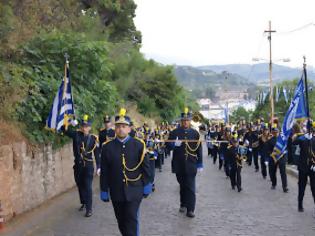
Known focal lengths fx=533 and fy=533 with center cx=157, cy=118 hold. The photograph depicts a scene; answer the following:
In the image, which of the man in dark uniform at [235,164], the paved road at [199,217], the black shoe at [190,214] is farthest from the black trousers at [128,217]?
the man in dark uniform at [235,164]

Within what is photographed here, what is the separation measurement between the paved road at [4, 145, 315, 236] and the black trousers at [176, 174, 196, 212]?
0.84 ft

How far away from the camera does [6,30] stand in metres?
13.6

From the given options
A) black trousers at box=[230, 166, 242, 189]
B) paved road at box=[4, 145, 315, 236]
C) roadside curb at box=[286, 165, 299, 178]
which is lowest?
paved road at box=[4, 145, 315, 236]

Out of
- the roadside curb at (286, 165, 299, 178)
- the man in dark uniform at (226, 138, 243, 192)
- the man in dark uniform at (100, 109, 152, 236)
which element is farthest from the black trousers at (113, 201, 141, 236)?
the roadside curb at (286, 165, 299, 178)

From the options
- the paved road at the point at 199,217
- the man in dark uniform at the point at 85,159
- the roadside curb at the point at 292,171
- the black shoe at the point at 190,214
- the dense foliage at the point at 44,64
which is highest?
the dense foliage at the point at 44,64

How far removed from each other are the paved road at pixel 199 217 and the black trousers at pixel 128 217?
6.16 feet

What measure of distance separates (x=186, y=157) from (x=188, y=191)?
2.32ft

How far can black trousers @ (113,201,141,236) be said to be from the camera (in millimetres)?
7090

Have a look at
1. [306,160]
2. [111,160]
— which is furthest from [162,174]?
[111,160]

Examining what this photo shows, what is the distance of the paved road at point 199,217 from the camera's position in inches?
365

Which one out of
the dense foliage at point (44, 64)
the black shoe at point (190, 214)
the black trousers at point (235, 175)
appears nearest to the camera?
the black shoe at point (190, 214)

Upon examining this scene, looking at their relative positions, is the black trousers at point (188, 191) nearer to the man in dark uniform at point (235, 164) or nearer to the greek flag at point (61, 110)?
the greek flag at point (61, 110)

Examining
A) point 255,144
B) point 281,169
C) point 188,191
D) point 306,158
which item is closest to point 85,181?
point 188,191

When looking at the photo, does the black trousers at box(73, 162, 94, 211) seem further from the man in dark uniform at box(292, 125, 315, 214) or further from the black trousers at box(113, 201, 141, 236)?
the man in dark uniform at box(292, 125, 315, 214)
